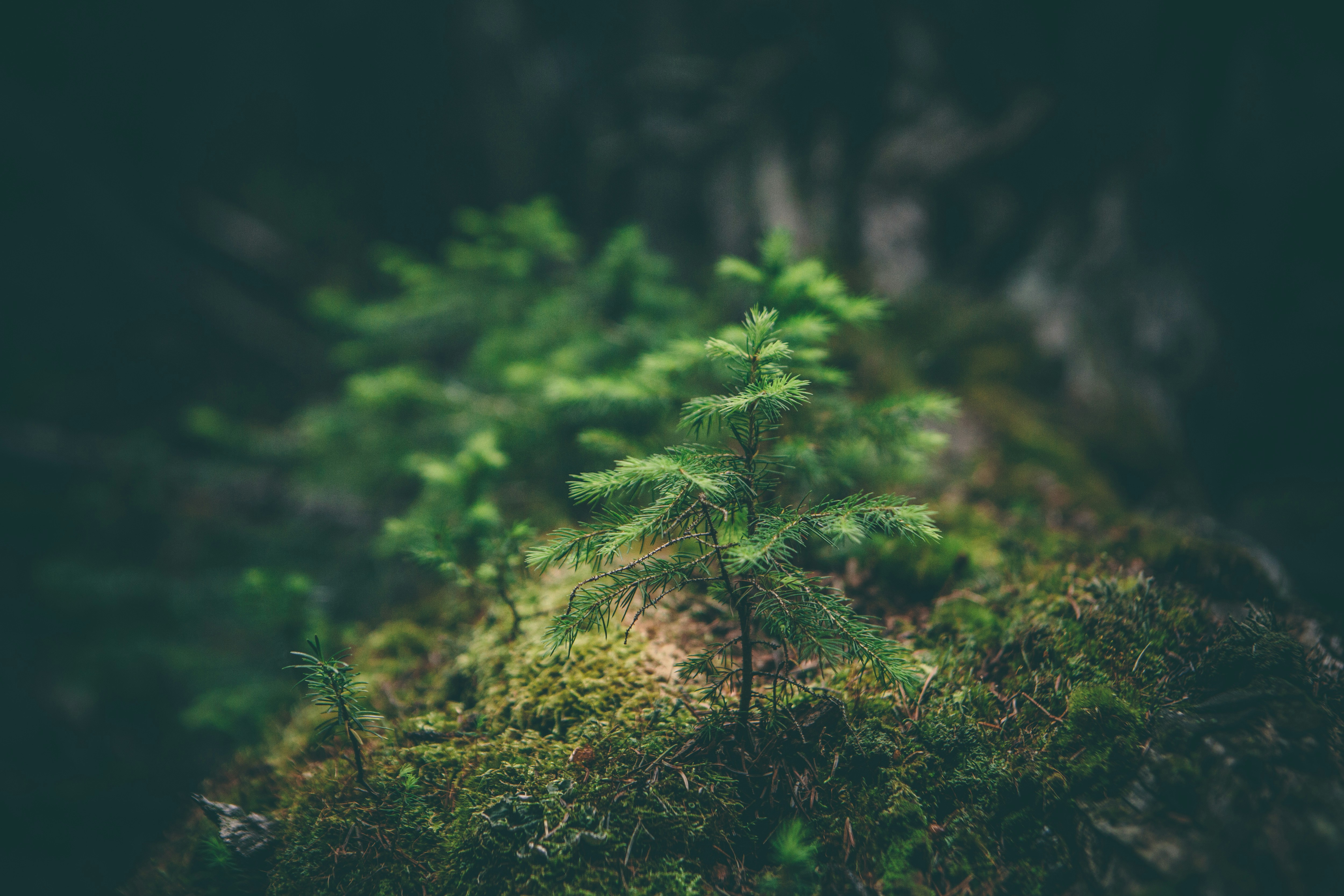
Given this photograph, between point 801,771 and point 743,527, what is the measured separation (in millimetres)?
1001

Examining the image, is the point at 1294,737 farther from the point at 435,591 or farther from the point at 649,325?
the point at 435,591

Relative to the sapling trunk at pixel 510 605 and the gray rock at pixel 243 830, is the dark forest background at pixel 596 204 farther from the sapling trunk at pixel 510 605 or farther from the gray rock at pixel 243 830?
the sapling trunk at pixel 510 605

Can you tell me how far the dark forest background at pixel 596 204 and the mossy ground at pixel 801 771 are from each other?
2.39 metres

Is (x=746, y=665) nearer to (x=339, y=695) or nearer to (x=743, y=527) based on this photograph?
(x=743, y=527)

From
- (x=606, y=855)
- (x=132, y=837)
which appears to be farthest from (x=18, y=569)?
(x=606, y=855)

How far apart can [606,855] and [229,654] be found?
466 centimetres

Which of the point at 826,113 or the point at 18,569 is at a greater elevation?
the point at 826,113

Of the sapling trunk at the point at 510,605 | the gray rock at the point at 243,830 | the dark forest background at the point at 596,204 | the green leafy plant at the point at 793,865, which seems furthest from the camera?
Result: the dark forest background at the point at 596,204

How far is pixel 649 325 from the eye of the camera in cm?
339

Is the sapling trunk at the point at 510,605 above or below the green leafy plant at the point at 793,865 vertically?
above

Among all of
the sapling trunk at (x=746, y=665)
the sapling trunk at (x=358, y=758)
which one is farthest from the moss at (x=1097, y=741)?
the sapling trunk at (x=358, y=758)

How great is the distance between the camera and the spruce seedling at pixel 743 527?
5.33 feet

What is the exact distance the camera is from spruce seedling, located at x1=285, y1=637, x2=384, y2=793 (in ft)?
5.99

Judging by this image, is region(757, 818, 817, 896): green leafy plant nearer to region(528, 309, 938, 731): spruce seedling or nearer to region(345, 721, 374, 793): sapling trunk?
region(528, 309, 938, 731): spruce seedling
